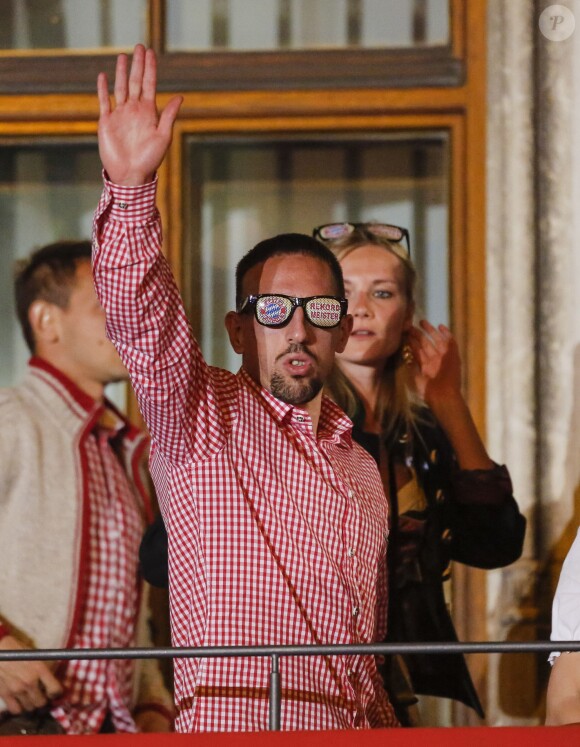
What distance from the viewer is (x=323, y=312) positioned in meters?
2.41

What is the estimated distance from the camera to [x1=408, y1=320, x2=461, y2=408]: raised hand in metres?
3.37

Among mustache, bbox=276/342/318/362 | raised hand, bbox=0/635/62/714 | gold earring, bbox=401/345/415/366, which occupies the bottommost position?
raised hand, bbox=0/635/62/714

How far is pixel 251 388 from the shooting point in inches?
94.3

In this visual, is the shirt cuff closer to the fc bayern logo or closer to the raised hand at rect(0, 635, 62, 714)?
the fc bayern logo

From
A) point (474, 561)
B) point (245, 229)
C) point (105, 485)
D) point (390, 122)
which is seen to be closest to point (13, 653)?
point (105, 485)

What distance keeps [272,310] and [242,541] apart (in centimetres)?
46

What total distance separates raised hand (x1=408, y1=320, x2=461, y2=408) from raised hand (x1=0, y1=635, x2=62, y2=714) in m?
1.22

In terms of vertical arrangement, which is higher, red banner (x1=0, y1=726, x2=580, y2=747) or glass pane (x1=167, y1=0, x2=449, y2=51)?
glass pane (x1=167, y1=0, x2=449, y2=51)

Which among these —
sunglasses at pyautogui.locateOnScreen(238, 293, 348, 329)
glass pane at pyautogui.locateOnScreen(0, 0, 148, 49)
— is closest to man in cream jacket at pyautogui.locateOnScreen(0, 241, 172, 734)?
glass pane at pyautogui.locateOnScreen(0, 0, 148, 49)

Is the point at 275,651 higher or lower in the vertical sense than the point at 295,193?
lower

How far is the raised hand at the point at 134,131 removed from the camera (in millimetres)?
2045

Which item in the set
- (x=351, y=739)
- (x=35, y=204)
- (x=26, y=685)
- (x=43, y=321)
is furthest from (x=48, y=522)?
(x=351, y=739)

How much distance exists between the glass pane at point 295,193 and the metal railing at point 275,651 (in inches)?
63.7

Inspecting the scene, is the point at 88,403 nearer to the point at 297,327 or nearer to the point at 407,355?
the point at 407,355
